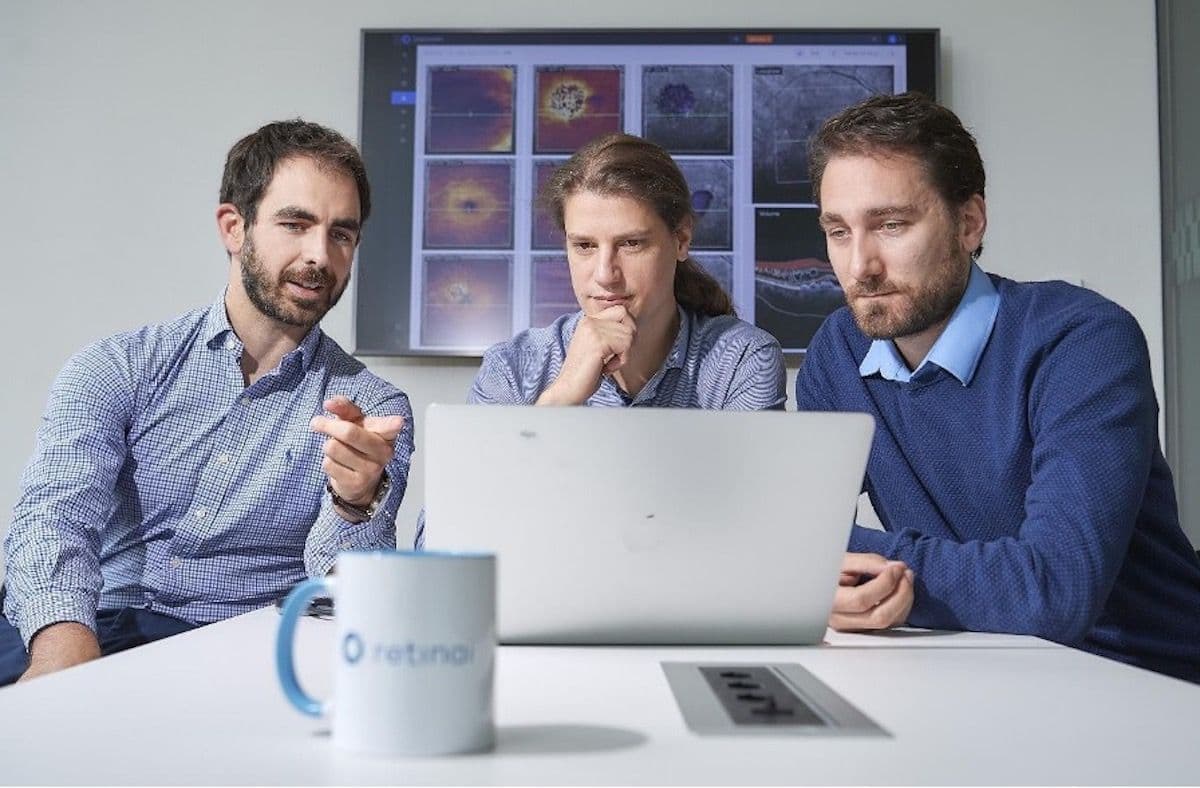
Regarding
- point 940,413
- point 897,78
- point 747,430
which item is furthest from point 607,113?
point 747,430

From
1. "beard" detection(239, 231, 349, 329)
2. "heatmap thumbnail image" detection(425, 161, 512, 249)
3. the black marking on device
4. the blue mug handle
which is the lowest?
the black marking on device

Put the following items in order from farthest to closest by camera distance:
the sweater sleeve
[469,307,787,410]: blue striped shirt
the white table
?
1. [469,307,787,410]: blue striped shirt
2. the sweater sleeve
3. the white table

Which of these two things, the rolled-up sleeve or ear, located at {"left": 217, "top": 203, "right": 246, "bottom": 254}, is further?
ear, located at {"left": 217, "top": 203, "right": 246, "bottom": 254}

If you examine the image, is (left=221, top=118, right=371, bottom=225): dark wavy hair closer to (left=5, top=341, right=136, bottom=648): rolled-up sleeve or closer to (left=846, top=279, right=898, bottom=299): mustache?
(left=5, top=341, right=136, bottom=648): rolled-up sleeve

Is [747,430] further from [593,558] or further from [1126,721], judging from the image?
[1126,721]

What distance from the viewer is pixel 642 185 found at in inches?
81.6

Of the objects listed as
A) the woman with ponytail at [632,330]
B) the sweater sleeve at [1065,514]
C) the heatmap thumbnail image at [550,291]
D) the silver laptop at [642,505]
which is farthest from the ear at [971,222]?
the heatmap thumbnail image at [550,291]

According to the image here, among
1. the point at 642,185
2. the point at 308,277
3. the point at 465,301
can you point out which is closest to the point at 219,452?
the point at 308,277

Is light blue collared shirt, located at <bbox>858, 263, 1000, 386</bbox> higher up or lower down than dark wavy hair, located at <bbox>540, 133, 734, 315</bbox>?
lower down

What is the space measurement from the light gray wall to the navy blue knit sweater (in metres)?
1.38

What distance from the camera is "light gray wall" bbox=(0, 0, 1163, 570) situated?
2883mm

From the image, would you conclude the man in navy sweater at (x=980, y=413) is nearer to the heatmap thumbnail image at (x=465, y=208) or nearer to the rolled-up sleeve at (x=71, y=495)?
the rolled-up sleeve at (x=71, y=495)

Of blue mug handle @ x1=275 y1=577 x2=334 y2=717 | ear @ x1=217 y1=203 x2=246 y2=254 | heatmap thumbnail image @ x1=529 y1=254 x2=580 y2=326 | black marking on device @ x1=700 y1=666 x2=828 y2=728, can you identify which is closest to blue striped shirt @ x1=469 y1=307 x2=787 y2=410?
ear @ x1=217 y1=203 x2=246 y2=254

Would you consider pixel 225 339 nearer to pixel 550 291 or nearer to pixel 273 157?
pixel 273 157
